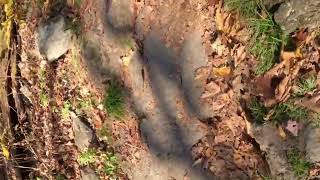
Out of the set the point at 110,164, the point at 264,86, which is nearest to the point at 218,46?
the point at 264,86

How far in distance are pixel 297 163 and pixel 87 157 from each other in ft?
7.12

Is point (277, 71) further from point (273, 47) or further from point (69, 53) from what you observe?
point (69, 53)

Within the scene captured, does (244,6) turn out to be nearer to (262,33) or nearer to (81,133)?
(262,33)

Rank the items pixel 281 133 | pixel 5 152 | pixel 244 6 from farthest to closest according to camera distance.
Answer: pixel 5 152 → pixel 244 6 → pixel 281 133

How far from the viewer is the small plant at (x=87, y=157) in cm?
455

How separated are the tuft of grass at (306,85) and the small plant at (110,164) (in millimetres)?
1871

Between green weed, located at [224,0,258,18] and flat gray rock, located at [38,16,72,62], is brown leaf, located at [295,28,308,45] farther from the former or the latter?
flat gray rock, located at [38,16,72,62]

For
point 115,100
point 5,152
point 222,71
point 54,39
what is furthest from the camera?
Result: point 5,152

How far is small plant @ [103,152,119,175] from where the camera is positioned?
4345 mm

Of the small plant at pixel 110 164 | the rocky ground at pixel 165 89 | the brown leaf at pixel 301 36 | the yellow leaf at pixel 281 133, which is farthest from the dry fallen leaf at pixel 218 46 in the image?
the small plant at pixel 110 164

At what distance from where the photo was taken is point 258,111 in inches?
137

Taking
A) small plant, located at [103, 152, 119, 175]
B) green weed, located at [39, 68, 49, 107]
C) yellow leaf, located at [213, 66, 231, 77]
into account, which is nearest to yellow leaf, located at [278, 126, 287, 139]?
yellow leaf, located at [213, 66, 231, 77]

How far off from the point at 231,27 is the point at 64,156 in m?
2.39

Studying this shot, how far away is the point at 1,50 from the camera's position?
5.45 meters
